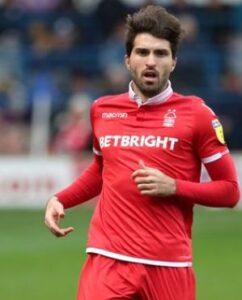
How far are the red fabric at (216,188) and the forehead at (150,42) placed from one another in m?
0.68

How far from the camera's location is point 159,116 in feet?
22.6

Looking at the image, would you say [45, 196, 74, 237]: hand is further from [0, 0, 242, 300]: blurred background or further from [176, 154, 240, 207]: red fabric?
[0, 0, 242, 300]: blurred background

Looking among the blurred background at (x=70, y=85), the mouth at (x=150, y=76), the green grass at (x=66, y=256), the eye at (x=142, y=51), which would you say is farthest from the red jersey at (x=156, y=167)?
the blurred background at (x=70, y=85)

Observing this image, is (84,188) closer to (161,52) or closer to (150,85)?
(150,85)

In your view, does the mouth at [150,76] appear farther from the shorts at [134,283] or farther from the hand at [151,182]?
the shorts at [134,283]

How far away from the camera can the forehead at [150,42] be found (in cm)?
679

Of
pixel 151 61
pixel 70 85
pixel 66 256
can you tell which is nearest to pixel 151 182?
pixel 151 61

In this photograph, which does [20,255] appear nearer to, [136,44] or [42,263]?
[42,263]

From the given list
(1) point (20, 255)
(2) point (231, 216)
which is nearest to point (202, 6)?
(2) point (231, 216)

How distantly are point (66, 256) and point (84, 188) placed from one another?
7616 mm

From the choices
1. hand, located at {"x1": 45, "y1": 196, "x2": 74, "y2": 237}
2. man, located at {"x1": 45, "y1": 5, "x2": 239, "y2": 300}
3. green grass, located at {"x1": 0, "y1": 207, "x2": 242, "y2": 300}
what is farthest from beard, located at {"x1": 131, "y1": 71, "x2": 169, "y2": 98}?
green grass, located at {"x1": 0, "y1": 207, "x2": 242, "y2": 300}

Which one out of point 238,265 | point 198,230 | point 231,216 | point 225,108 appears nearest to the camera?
point 238,265

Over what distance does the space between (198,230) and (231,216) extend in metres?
1.57

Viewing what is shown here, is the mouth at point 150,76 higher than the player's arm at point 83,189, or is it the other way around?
the mouth at point 150,76
